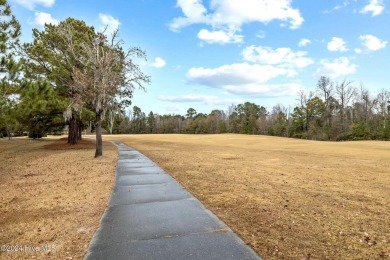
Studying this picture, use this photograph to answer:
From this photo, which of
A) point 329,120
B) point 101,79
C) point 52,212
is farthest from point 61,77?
point 329,120

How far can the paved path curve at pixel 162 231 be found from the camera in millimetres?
4207

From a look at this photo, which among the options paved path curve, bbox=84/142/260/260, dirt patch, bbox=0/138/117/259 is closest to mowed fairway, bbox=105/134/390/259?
paved path curve, bbox=84/142/260/260

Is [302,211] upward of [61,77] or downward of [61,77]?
downward

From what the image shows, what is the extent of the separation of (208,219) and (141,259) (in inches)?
77.4

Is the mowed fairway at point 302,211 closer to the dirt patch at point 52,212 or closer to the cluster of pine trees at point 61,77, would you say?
the dirt patch at point 52,212

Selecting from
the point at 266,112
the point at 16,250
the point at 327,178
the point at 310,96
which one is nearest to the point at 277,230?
the point at 16,250

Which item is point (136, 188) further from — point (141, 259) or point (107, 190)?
point (141, 259)

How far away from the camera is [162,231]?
5.09m

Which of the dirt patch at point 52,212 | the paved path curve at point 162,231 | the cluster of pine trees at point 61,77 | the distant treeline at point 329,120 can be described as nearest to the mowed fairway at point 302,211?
the paved path curve at point 162,231

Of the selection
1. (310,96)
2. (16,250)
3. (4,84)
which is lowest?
(16,250)

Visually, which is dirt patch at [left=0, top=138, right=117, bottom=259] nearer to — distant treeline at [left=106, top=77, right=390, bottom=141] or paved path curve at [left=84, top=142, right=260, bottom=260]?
paved path curve at [left=84, top=142, right=260, bottom=260]

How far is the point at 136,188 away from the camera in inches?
344

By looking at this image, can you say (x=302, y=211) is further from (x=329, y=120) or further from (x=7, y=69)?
(x=329, y=120)

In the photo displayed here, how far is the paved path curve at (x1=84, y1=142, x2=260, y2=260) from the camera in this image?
4.21m
